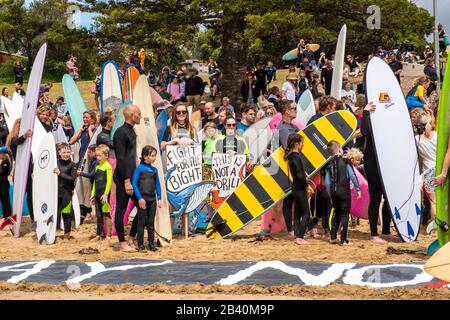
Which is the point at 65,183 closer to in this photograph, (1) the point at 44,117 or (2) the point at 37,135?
(2) the point at 37,135

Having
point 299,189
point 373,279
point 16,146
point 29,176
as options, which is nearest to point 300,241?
point 299,189

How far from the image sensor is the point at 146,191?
8.28m

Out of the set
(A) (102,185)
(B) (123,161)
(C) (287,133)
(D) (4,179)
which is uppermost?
(C) (287,133)

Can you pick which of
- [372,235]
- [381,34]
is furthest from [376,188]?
[381,34]

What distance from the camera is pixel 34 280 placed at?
6.89 metres

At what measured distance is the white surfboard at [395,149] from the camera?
860 cm

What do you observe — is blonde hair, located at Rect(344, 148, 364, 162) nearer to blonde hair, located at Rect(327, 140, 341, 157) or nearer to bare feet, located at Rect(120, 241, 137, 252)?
blonde hair, located at Rect(327, 140, 341, 157)

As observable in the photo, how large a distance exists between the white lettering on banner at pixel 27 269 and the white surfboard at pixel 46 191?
1391 mm

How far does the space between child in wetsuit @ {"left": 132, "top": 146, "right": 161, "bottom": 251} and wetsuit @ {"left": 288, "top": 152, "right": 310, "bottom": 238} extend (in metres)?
1.53

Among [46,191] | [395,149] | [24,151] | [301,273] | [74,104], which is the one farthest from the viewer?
[74,104]

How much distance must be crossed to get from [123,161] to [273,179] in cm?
183

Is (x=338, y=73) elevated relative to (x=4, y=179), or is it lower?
elevated

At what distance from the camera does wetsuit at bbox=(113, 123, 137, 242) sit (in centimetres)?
819

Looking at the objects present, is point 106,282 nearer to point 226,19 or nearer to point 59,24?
point 226,19
